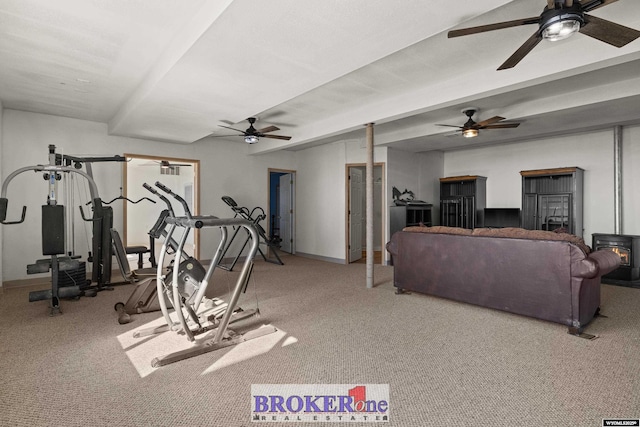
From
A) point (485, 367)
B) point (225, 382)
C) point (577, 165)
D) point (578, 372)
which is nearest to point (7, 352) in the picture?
point (225, 382)

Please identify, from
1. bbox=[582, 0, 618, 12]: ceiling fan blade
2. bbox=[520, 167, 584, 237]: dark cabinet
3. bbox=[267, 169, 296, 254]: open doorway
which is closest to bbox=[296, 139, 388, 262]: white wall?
bbox=[267, 169, 296, 254]: open doorway

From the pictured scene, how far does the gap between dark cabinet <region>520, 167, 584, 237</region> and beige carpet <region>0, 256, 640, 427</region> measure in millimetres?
2580

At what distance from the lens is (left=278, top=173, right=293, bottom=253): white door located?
8.27 metres

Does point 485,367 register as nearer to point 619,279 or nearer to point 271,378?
point 271,378

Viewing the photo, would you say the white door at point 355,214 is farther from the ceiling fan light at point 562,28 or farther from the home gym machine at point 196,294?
the ceiling fan light at point 562,28

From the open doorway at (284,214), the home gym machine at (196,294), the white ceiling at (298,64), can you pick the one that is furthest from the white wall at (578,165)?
the home gym machine at (196,294)

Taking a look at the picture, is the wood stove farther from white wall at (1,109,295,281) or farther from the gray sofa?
white wall at (1,109,295,281)

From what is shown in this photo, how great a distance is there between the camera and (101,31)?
2760mm

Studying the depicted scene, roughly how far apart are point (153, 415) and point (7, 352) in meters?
1.79

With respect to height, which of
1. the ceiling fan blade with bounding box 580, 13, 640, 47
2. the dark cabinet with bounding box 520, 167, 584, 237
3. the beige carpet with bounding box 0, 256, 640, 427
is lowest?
the beige carpet with bounding box 0, 256, 640, 427

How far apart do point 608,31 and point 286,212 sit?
23.0ft

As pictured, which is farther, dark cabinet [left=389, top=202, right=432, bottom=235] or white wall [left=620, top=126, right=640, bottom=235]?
dark cabinet [left=389, top=202, right=432, bottom=235]

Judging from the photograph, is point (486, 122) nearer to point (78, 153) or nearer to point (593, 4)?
point (593, 4)

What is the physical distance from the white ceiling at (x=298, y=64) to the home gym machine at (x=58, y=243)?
3.38 ft
